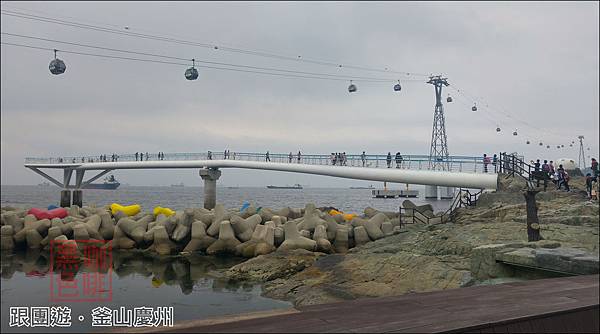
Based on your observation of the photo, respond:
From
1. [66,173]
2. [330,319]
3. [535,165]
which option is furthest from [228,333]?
[66,173]

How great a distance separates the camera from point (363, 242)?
19859 mm

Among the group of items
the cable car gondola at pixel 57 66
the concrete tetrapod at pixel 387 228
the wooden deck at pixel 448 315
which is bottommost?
the concrete tetrapod at pixel 387 228

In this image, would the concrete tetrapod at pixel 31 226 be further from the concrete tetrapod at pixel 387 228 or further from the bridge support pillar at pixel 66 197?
the bridge support pillar at pixel 66 197

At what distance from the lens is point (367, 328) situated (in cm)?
337

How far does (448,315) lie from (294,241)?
1345 cm

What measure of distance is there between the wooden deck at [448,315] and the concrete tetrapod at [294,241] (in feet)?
39.9

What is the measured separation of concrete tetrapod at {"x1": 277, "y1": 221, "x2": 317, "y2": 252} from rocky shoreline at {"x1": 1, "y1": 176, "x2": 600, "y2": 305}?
4 centimetres

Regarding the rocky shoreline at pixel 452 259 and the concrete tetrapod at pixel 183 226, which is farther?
the concrete tetrapod at pixel 183 226

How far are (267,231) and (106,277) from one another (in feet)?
21.2

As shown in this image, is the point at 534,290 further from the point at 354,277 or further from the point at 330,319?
the point at 354,277

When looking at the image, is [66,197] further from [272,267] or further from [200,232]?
[272,267]

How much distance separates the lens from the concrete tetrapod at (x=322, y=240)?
696 inches

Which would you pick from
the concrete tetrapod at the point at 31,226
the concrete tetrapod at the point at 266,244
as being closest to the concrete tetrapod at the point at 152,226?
the concrete tetrapod at the point at 31,226

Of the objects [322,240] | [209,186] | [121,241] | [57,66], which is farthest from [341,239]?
[209,186]
